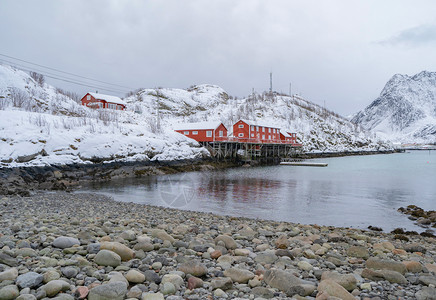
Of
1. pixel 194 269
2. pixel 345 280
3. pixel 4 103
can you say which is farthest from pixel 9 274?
pixel 4 103

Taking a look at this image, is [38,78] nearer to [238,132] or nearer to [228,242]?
[238,132]

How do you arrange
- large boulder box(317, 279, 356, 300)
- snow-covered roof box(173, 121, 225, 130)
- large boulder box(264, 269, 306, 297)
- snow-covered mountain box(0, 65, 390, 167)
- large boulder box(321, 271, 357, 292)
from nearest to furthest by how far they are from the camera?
large boulder box(317, 279, 356, 300), large boulder box(264, 269, 306, 297), large boulder box(321, 271, 357, 292), snow-covered mountain box(0, 65, 390, 167), snow-covered roof box(173, 121, 225, 130)

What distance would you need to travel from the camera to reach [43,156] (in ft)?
84.4

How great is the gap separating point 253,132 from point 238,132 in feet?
13.2

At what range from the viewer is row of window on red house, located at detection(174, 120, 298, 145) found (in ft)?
182

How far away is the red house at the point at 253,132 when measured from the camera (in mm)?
65375

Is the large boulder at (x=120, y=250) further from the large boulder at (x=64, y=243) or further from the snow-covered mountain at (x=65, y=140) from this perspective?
the snow-covered mountain at (x=65, y=140)

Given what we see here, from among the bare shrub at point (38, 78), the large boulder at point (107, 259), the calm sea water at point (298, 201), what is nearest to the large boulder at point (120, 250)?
the large boulder at point (107, 259)

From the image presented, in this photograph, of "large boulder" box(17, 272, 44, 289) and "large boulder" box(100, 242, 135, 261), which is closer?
"large boulder" box(17, 272, 44, 289)

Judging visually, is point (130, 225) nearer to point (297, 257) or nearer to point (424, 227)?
point (297, 257)

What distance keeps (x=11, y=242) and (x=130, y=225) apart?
3.26 meters

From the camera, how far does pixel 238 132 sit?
65.9 m

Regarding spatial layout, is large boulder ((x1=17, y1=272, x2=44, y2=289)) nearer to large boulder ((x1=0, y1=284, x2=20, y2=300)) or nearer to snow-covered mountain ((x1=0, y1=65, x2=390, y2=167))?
large boulder ((x1=0, y1=284, x2=20, y2=300))

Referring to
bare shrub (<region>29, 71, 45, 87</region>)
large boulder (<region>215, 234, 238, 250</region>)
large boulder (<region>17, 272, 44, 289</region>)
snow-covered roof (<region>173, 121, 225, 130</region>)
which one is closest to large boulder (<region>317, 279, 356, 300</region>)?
large boulder (<region>215, 234, 238, 250</region>)
